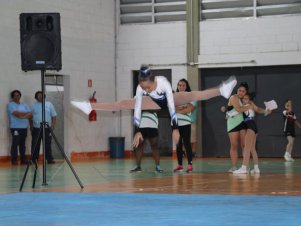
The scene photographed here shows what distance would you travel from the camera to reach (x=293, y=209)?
7758mm

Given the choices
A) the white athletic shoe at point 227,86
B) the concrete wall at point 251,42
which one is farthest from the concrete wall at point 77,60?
the white athletic shoe at point 227,86

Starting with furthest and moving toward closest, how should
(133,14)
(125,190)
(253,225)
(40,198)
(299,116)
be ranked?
(133,14) < (299,116) < (125,190) < (40,198) < (253,225)

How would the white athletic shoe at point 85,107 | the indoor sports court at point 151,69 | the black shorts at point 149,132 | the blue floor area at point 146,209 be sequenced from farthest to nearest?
the indoor sports court at point 151,69 < the black shorts at point 149,132 < the white athletic shoe at point 85,107 < the blue floor area at point 146,209

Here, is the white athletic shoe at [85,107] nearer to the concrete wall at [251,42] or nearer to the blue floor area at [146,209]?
the blue floor area at [146,209]

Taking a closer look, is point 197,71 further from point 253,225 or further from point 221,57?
point 253,225

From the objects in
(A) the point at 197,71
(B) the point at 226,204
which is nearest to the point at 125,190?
(B) the point at 226,204

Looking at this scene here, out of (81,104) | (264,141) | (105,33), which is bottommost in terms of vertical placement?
(264,141)

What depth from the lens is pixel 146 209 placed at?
7.95 meters

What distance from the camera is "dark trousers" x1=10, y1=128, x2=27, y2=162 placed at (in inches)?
719

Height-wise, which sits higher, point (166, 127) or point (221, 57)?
point (221, 57)

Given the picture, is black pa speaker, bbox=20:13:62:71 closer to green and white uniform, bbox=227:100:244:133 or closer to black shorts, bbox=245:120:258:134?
green and white uniform, bbox=227:100:244:133

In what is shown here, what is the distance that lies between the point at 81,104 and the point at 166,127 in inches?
514

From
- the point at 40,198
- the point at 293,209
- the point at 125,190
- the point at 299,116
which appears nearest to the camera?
the point at 293,209

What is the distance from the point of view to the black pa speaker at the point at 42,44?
11.1m
